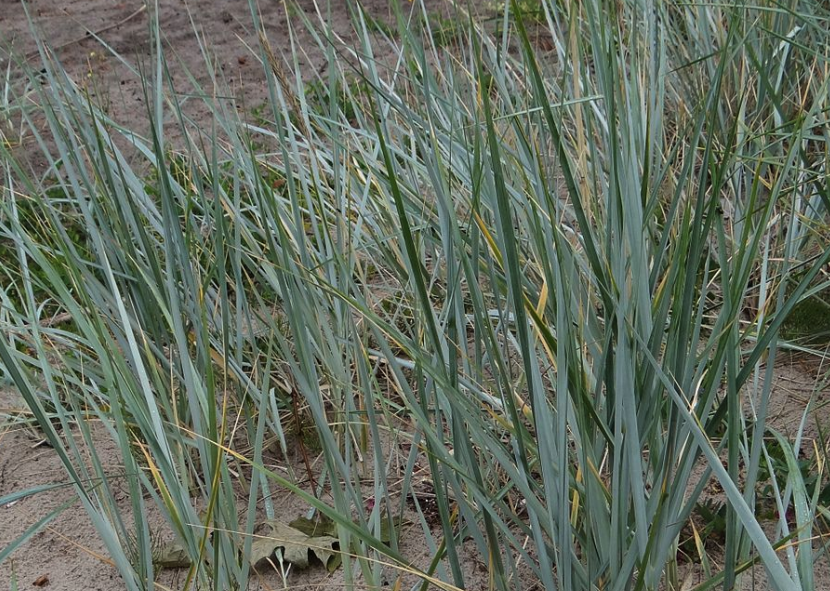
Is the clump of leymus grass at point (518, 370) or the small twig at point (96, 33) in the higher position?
the small twig at point (96, 33)

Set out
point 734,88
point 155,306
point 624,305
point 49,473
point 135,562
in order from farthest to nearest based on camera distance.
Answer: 1. point 734,88
2. point 49,473
3. point 155,306
4. point 135,562
5. point 624,305

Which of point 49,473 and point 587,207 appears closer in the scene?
point 587,207

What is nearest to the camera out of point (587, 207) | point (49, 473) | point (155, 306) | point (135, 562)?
point (587, 207)

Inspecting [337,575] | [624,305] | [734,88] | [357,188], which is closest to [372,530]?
[337,575]

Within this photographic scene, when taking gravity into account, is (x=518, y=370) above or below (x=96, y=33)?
below

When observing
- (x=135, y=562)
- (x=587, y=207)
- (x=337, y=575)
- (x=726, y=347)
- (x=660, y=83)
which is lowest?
(x=337, y=575)

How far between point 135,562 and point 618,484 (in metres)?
0.88

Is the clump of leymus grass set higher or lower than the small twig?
lower

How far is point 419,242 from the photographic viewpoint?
1.88m

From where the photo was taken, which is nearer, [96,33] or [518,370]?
[518,370]

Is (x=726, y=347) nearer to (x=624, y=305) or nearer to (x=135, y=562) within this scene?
(x=624, y=305)

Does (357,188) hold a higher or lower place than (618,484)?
higher

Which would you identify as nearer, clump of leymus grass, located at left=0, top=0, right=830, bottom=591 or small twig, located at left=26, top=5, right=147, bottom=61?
clump of leymus grass, located at left=0, top=0, right=830, bottom=591

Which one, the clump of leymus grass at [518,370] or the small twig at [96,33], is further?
the small twig at [96,33]
